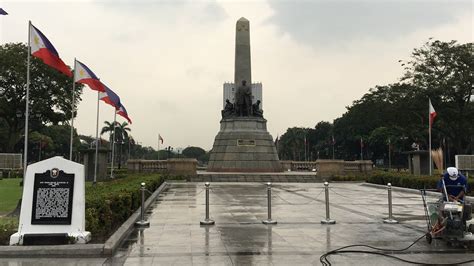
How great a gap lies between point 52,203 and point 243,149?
28119mm

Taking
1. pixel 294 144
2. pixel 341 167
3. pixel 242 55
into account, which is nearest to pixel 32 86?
pixel 242 55

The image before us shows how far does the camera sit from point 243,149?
117 feet

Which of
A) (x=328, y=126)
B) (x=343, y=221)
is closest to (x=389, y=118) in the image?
(x=343, y=221)

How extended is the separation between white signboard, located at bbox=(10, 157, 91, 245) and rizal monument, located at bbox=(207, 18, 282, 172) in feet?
89.6

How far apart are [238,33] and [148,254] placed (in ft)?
108

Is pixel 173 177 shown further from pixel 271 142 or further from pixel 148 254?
pixel 148 254

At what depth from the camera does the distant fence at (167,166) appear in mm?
32875

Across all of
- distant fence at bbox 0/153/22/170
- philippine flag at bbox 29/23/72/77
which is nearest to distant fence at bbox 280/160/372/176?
philippine flag at bbox 29/23/72/77

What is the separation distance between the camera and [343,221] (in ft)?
37.0

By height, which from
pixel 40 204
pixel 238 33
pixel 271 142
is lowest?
pixel 40 204

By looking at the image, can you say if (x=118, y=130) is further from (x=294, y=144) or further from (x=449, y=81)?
(x=449, y=81)

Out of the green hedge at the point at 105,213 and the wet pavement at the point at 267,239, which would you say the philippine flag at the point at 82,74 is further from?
the green hedge at the point at 105,213

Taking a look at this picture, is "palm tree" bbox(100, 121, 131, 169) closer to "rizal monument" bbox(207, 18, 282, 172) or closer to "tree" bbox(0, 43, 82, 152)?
"tree" bbox(0, 43, 82, 152)

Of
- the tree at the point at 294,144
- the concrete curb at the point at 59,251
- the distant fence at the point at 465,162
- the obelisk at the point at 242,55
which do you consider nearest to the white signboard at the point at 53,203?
the concrete curb at the point at 59,251
